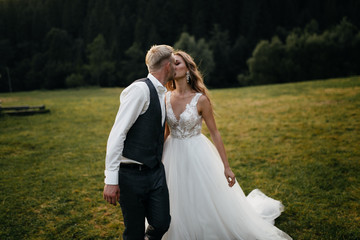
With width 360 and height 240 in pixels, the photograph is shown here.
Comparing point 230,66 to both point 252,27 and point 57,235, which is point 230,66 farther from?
point 57,235

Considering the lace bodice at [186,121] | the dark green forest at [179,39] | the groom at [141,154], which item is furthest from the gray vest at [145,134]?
the dark green forest at [179,39]

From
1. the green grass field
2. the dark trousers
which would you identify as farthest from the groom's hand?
the green grass field

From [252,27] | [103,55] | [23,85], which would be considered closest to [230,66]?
[252,27]

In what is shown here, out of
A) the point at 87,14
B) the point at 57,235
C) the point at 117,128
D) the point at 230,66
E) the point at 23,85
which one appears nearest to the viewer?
the point at 117,128

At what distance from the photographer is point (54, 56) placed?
59.0 metres

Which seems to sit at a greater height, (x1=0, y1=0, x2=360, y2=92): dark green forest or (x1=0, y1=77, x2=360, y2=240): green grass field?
(x1=0, y1=0, x2=360, y2=92): dark green forest

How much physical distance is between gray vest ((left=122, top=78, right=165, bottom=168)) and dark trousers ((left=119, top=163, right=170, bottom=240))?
0.16 metres

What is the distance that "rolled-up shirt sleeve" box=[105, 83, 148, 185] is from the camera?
Result: 2314mm

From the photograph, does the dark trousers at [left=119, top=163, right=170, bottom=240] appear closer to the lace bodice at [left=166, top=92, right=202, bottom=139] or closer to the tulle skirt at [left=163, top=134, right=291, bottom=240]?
the tulle skirt at [left=163, top=134, right=291, bottom=240]

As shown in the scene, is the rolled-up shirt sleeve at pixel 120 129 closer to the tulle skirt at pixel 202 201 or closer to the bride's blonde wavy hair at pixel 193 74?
the tulle skirt at pixel 202 201

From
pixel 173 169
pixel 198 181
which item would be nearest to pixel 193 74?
pixel 173 169

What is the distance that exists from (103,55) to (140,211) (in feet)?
181

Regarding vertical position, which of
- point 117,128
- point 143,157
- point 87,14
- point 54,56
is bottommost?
point 143,157

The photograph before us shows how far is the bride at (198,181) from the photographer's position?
3.32 m
